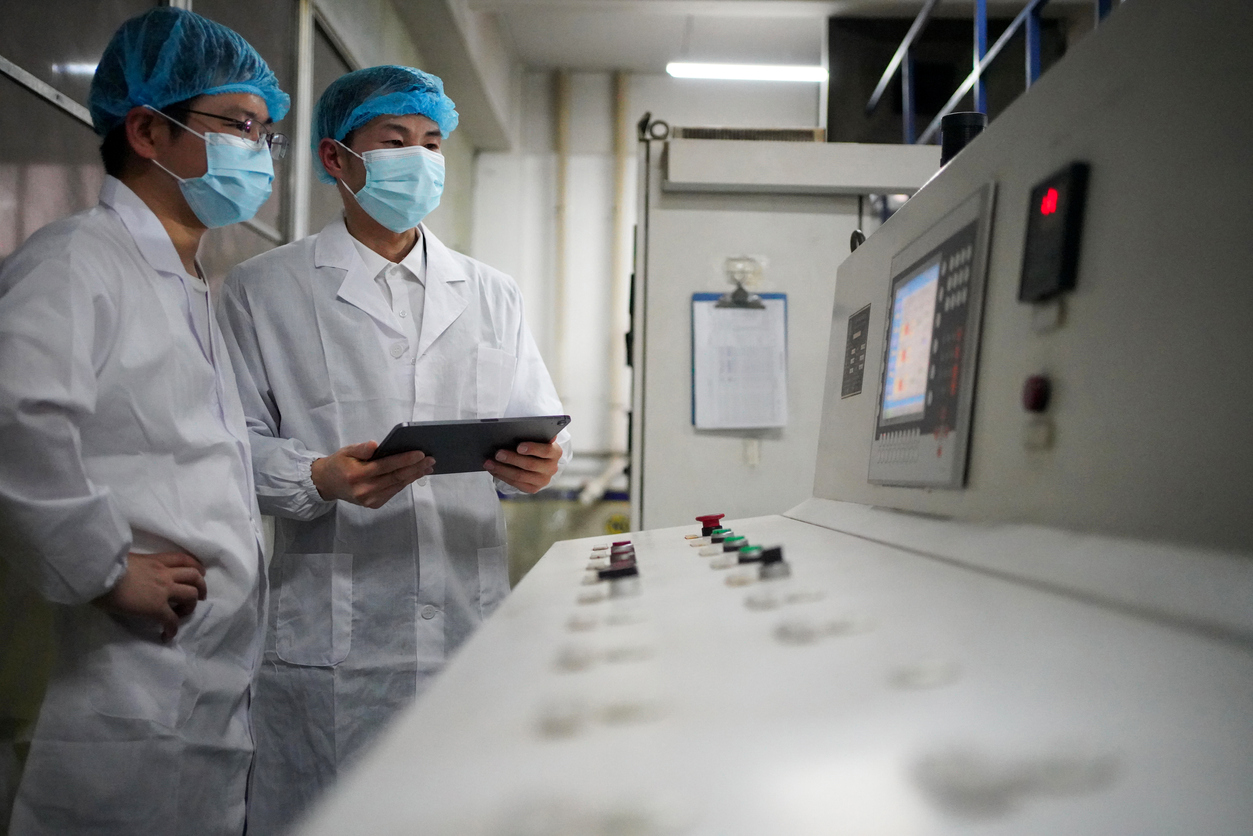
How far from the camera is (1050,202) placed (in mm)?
542

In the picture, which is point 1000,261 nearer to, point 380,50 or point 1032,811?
point 1032,811

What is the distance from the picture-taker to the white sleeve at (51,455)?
31.3 inches

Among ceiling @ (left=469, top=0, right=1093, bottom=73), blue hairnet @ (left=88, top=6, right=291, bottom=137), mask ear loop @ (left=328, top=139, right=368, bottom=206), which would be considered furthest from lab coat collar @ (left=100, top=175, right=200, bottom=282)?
ceiling @ (left=469, top=0, right=1093, bottom=73)

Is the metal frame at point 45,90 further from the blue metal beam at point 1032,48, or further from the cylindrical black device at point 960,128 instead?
the blue metal beam at point 1032,48

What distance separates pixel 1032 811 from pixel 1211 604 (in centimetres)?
18

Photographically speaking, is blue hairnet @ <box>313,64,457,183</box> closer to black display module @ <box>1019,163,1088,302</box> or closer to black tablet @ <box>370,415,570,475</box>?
black tablet @ <box>370,415,570,475</box>

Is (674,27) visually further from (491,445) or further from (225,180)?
(491,445)

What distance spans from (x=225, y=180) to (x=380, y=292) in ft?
0.94

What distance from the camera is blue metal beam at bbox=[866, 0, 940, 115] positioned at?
105 inches

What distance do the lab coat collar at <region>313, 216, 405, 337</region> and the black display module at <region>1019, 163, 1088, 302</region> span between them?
993 mm

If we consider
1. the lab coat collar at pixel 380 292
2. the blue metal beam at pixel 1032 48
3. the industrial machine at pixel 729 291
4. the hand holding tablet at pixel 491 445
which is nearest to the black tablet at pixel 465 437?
the hand holding tablet at pixel 491 445

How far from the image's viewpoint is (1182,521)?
0.40 metres

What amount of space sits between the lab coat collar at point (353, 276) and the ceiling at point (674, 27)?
246 centimetres

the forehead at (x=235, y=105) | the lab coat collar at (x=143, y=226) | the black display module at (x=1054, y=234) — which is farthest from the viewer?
the forehead at (x=235, y=105)
